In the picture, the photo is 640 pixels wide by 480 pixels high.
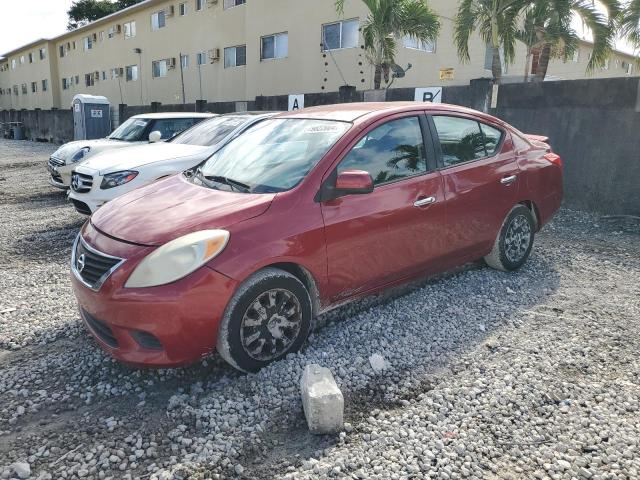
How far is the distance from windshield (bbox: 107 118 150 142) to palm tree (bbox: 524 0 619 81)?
8.58 meters

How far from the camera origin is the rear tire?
4750mm

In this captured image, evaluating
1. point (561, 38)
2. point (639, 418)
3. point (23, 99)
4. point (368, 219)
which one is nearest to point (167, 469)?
point (368, 219)

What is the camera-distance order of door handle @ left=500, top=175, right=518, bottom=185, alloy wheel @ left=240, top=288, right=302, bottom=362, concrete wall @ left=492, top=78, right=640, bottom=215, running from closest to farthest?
alloy wheel @ left=240, top=288, right=302, bottom=362, door handle @ left=500, top=175, right=518, bottom=185, concrete wall @ left=492, top=78, right=640, bottom=215

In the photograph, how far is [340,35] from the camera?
17469mm

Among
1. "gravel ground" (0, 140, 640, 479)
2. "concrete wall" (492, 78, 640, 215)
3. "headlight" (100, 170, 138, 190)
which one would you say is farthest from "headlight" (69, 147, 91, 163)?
"concrete wall" (492, 78, 640, 215)

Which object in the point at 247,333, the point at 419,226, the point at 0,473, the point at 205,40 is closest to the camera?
the point at 0,473

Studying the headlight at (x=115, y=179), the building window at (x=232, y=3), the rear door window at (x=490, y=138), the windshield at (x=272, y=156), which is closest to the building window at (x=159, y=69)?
the building window at (x=232, y=3)

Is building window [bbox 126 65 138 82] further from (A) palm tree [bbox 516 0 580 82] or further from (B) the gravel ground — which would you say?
(B) the gravel ground

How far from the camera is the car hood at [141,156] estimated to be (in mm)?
6582

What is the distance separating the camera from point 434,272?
4176 mm

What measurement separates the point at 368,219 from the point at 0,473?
99.7 inches

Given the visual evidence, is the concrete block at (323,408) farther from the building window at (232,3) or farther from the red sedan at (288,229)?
the building window at (232,3)

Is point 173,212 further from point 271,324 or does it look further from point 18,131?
point 18,131

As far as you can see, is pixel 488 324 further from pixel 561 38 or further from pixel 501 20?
pixel 561 38
